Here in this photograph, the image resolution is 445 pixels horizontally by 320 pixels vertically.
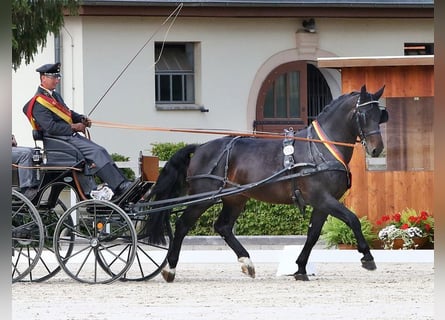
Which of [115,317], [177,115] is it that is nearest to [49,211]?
[115,317]

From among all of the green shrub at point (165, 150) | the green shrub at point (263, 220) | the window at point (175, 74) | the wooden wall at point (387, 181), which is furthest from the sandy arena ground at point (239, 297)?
the window at point (175, 74)

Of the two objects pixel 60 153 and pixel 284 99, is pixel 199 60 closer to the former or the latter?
pixel 284 99

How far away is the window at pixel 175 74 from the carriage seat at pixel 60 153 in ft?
38.0

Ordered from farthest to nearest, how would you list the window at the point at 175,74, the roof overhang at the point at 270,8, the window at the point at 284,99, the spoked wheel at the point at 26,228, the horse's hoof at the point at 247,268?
the window at the point at 284,99
the window at the point at 175,74
the roof overhang at the point at 270,8
the horse's hoof at the point at 247,268
the spoked wheel at the point at 26,228

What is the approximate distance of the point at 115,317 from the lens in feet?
23.4

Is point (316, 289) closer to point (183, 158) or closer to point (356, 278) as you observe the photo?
point (356, 278)

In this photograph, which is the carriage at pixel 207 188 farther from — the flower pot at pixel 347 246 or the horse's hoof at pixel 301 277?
the flower pot at pixel 347 246

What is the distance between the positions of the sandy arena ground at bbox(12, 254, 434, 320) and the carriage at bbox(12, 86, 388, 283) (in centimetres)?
34

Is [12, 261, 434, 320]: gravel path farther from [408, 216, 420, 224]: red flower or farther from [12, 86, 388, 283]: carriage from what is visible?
[408, 216, 420, 224]: red flower

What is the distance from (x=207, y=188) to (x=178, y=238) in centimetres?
61

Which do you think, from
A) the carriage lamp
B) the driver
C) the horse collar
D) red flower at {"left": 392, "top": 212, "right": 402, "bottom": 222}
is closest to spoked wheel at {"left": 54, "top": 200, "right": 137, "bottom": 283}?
the carriage lamp

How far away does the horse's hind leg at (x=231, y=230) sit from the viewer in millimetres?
10523

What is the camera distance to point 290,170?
407 inches

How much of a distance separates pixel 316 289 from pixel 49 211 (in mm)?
3134
